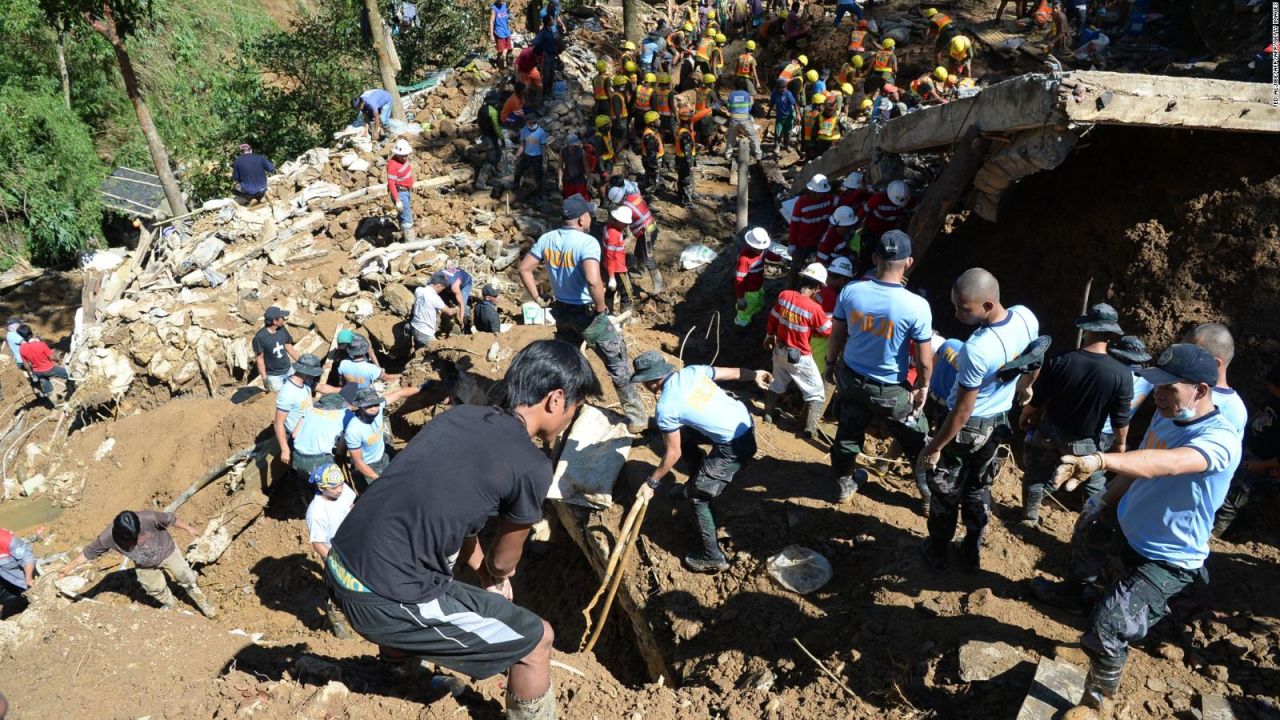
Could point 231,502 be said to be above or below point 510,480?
below

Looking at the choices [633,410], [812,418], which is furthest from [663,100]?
[633,410]

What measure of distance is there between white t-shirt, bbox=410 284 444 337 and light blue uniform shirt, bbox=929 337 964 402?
6344 millimetres

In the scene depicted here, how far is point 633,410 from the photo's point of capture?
624 centimetres

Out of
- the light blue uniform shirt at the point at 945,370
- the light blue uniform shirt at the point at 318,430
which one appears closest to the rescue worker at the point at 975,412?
the light blue uniform shirt at the point at 945,370

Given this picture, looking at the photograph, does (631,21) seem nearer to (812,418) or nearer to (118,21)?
(118,21)

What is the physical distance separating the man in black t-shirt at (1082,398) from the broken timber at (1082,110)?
1898 mm

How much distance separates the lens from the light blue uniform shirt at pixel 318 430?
280 inches

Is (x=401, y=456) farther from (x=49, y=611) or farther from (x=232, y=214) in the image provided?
(x=232, y=214)

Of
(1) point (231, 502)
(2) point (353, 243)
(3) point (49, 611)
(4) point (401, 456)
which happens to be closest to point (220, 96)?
(2) point (353, 243)

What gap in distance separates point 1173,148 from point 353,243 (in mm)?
11099

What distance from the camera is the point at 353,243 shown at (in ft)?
41.3

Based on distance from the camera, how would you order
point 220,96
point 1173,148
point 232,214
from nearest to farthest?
point 1173,148
point 232,214
point 220,96

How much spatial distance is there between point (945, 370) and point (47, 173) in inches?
783

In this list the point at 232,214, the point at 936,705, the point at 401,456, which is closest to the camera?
the point at 401,456
